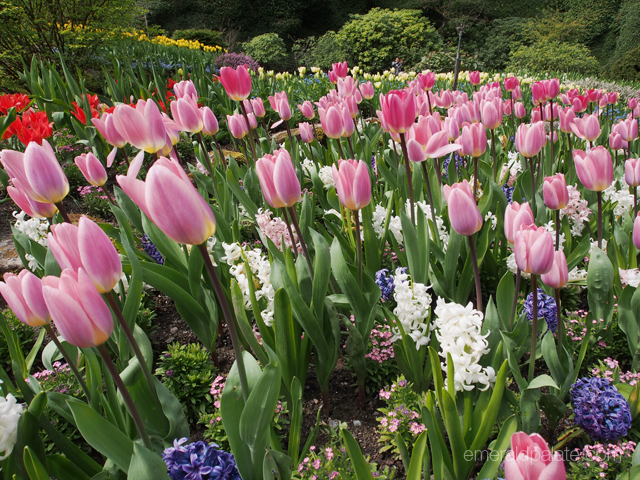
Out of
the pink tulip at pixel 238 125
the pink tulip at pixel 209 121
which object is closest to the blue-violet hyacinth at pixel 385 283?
the pink tulip at pixel 209 121

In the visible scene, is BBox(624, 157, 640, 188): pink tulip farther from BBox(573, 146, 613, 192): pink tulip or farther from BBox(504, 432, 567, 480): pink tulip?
BBox(504, 432, 567, 480): pink tulip

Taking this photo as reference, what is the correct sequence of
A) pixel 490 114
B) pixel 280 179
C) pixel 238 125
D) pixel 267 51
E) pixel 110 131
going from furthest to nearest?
pixel 267 51, pixel 238 125, pixel 490 114, pixel 110 131, pixel 280 179

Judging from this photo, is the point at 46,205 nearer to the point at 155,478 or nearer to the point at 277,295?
the point at 277,295

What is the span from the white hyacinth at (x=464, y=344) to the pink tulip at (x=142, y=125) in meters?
1.21

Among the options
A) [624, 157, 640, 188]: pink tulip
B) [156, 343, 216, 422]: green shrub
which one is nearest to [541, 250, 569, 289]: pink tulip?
[624, 157, 640, 188]: pink tulip

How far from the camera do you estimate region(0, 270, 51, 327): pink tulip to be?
92 cm

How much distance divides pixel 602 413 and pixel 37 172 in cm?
177

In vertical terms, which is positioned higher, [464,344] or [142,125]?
[142,125]

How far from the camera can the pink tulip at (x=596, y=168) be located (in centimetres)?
158

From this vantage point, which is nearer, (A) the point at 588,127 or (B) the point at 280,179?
(B) the point at 280,179

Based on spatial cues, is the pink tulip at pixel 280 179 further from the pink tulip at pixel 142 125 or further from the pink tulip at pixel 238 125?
the pink tulip at pixel 238 125

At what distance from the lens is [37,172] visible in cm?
122

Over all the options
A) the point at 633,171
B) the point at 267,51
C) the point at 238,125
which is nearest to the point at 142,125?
the point at 238,125

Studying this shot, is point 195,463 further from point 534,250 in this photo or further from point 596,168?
point 596,168
